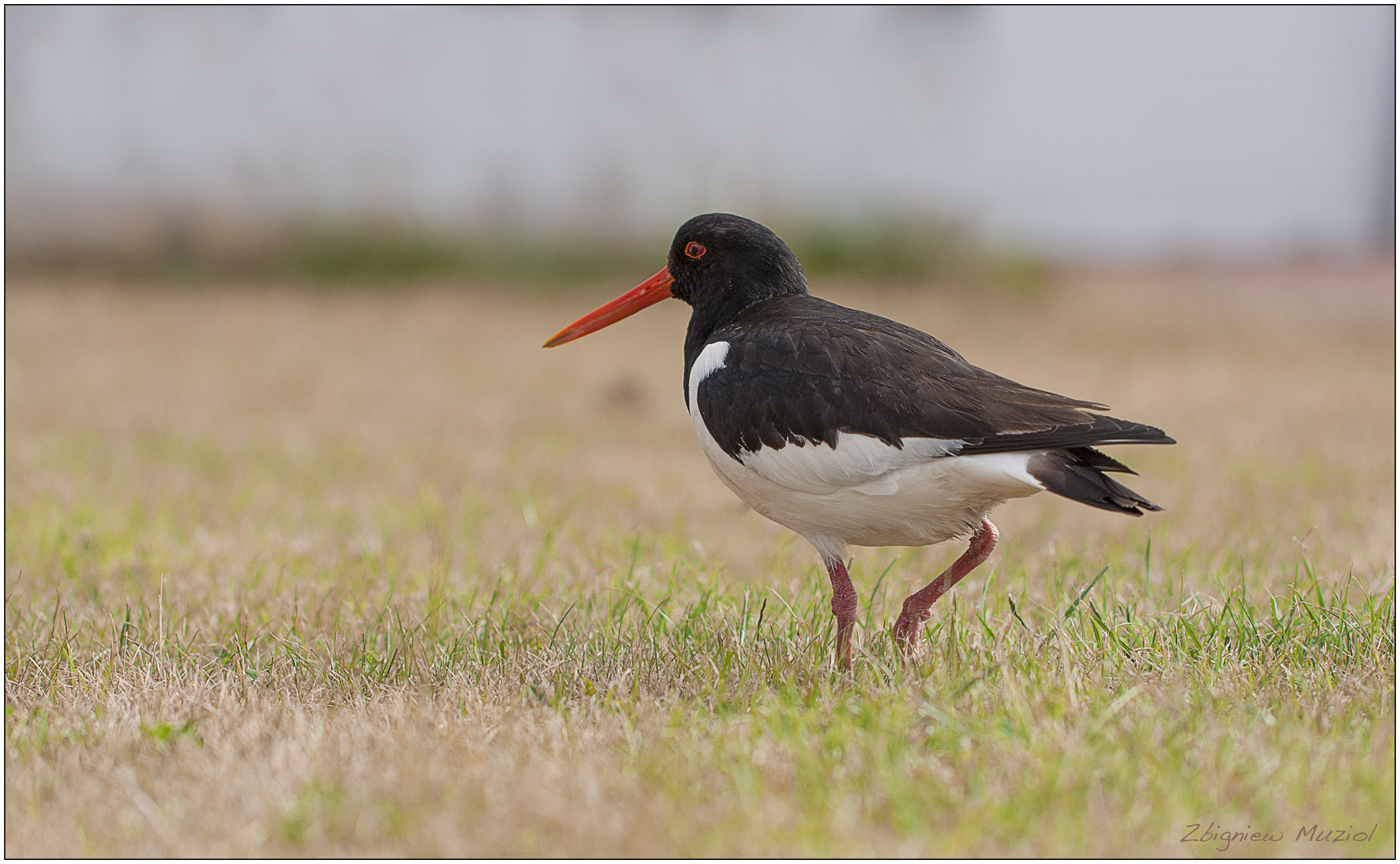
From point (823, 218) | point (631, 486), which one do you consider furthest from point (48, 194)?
point (631, 486)

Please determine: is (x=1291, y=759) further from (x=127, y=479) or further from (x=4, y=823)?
(x=127, y=479)

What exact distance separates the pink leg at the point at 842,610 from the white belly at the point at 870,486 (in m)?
0.05

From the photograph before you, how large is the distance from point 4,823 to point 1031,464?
7.35 ft

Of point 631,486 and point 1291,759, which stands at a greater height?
point 1291,759

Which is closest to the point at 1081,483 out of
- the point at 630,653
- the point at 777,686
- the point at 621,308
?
the point at 777,686

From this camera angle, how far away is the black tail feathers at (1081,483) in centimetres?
268

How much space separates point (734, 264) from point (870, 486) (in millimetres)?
1001

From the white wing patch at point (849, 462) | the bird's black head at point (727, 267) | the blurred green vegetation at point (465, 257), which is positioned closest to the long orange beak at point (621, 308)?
the bird's black head at point (727, 267)

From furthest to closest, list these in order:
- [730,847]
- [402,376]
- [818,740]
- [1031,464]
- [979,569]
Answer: [402,376] < [979,569] < [1031,464] < [818,740] < [730,847]

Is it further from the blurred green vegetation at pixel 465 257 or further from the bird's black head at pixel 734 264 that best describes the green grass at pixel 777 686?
the blurred green vegetation at pixel 465 257

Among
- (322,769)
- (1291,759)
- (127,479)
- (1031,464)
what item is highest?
(1031,464)

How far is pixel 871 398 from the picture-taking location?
9.51ft

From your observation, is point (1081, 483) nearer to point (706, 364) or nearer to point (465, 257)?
point (706, 364)

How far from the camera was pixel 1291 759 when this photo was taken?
7.64 feet
